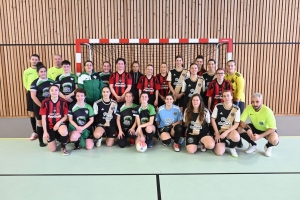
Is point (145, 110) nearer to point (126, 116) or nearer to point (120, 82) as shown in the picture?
point (126, 116)

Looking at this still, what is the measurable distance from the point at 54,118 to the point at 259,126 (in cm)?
344

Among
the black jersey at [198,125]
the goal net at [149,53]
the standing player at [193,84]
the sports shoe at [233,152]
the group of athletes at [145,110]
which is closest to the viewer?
the sports shoe at [233,152]

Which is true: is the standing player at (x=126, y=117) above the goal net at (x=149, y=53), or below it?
below

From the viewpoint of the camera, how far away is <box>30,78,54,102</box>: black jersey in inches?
176

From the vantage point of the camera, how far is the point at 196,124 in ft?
13.7

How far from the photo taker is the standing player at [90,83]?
15.4 ft

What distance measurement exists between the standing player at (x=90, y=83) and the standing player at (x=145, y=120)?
2.98 ft

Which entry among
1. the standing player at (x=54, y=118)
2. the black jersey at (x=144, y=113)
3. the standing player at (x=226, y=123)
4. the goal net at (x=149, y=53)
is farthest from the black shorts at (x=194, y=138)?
the goal net at (x=149, y=53)

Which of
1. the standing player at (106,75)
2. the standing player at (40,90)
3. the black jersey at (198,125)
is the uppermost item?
the standing player at (106,75)

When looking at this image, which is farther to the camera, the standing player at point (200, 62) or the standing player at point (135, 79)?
the standing player at point (200, 62)

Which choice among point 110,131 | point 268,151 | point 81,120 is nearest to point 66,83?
point 81,120

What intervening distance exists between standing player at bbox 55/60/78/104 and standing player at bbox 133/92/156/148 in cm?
130

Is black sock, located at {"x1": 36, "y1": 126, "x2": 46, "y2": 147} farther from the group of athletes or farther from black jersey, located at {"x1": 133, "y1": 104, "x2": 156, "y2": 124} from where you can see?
black jersey, located at {"x1": 133, "y1": 104, "x2": 156, "y2": 124}

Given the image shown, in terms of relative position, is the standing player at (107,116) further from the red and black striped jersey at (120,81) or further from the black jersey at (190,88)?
the black jersey at (190,88)
